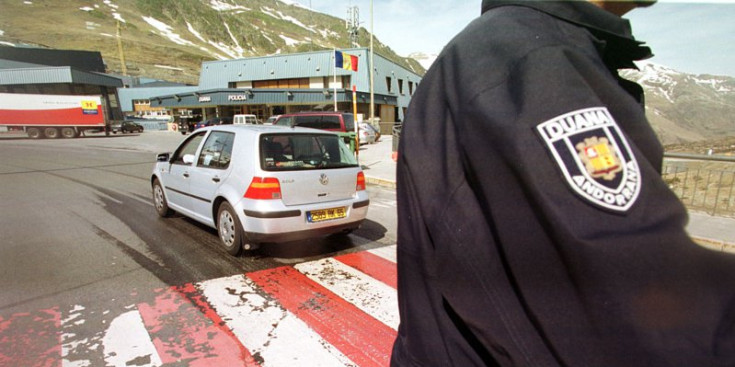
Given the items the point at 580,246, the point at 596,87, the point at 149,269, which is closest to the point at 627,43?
the point at 596,87

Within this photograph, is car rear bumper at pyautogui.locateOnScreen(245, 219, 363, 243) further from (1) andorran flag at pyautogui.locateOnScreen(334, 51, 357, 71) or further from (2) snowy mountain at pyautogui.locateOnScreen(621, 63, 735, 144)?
(1) andorran flag at pyautogui.locateOnScreen(334, 51, 357, 71)

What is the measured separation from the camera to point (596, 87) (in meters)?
0.67

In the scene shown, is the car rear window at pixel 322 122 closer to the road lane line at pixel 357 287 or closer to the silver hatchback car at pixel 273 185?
the silver hatchback car at pixel 273 185

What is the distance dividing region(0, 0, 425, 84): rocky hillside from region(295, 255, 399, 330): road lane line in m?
50.1

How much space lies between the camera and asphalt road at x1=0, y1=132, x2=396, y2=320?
373cm

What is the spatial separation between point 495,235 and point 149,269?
454 centimetres

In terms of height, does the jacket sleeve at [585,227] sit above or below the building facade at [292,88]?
below

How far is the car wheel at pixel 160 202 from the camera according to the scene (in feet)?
20.8

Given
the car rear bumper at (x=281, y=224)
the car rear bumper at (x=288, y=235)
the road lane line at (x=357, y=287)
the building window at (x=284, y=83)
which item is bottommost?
the road lane line at (x=357, y=287)

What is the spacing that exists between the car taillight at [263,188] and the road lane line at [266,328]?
1027 mm

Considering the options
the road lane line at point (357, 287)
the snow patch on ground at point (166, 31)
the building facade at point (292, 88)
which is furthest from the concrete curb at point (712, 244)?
the snow patch on ground at point (166, 31)

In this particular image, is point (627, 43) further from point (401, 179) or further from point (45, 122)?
point (45, 122)

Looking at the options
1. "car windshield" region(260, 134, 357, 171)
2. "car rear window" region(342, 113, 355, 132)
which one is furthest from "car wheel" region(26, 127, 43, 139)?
"car windshield" region(260, 134, 357, 171)

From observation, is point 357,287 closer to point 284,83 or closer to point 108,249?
point 108,249
